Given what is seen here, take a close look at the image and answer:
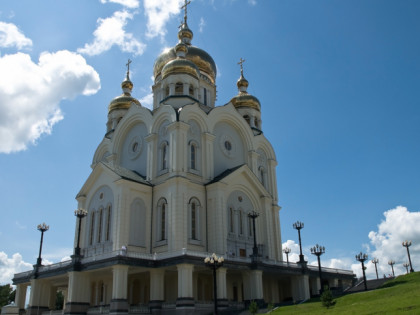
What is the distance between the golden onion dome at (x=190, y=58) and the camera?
42.3 m

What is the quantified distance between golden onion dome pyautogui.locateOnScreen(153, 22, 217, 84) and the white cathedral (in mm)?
5994

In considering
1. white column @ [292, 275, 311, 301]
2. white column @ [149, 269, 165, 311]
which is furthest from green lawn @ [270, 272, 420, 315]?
white column @ [292, 275, 311, 301]

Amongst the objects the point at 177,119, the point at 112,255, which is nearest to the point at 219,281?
the point at 112,255

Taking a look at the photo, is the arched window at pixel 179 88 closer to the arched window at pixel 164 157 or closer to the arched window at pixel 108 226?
the arched window at pixel 164 157

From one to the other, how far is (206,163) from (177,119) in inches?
161

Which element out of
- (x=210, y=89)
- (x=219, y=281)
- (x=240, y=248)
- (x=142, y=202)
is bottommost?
(x=219, y=281)

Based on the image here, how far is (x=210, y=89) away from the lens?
42.5 m

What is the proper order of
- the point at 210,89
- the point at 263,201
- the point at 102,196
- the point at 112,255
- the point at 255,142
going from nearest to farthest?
the point at 112,255 → the point at 102,196 → the point at 263,201 → the point at 255,142 → the point at 210,89

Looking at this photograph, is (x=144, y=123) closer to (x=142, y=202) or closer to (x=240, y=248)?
(x=142, y=202)

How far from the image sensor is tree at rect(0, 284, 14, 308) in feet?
162

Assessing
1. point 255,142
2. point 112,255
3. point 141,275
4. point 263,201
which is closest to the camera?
point 112,255

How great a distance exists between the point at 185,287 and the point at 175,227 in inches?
189

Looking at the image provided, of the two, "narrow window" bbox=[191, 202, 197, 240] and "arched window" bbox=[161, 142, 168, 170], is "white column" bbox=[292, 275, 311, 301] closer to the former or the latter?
"narrow window" bbox=[191, 202, 197, 240]

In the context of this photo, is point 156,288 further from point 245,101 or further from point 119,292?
point 245,101
